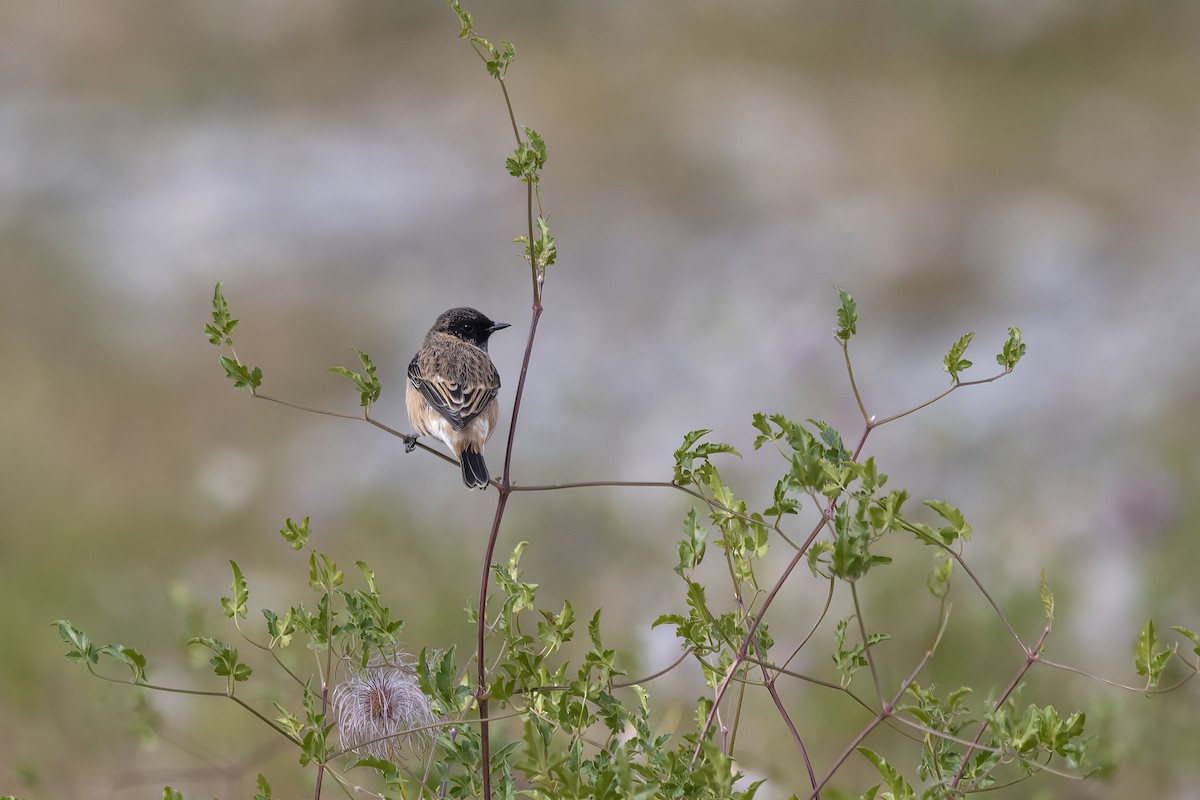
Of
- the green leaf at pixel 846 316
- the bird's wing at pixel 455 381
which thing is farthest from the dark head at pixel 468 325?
the green leaf at pixel 846 316

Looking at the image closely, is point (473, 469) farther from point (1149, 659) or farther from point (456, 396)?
point (1149, 659)

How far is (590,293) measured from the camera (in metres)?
13.1

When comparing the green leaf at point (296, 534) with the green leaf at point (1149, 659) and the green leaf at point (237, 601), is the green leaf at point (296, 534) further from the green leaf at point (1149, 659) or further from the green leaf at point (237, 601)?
the green leaf at point (1149, 659)

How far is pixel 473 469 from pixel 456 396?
523 millimetres

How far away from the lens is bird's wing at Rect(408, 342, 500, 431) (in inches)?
171

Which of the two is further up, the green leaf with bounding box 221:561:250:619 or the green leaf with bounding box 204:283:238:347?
the green leaf with bounding box 204:283:238:347

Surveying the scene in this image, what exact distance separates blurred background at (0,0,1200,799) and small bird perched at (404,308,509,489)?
1507mm

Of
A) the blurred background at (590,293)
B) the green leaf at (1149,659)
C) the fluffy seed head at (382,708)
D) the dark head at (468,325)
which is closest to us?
the green leaf at (1149,659)

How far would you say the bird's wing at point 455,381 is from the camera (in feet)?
14.2

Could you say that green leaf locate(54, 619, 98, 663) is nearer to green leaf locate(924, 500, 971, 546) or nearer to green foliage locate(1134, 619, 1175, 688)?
green leaf locate(924, 500, 971, 546)

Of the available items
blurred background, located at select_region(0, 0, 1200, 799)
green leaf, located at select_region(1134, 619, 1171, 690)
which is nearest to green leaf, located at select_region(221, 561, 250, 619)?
green leaf, located at select_region(1134, 619, 1171, 690)

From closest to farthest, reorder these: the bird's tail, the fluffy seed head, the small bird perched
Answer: the fluffy seed head
the bird's tail
the small bird perched

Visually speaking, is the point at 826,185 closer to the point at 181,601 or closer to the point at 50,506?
the point at 50,506

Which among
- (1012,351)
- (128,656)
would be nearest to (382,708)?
(128,656)
